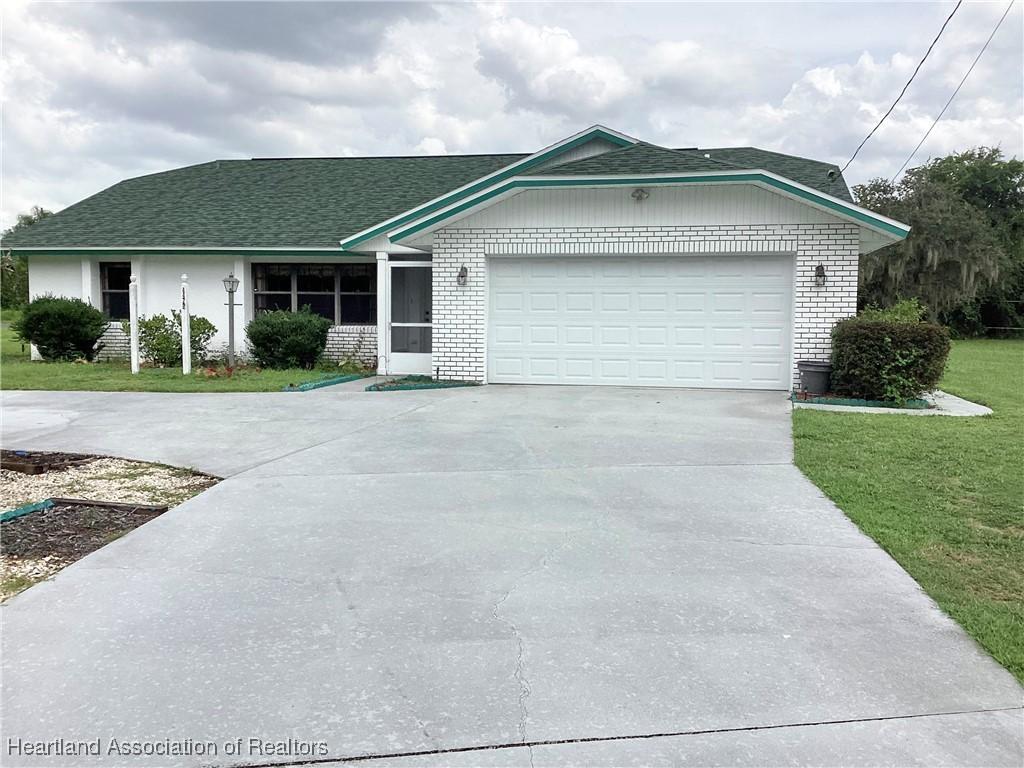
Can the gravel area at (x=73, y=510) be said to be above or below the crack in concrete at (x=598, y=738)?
above

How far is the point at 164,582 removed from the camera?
4.26 metres

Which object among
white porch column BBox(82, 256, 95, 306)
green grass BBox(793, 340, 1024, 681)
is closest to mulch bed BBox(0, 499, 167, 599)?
green grass BBox(793, 340, 1024, 681)

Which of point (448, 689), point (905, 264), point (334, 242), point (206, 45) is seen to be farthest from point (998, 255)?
point (448, 689)

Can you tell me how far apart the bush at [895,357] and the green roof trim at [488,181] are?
642 centimetres

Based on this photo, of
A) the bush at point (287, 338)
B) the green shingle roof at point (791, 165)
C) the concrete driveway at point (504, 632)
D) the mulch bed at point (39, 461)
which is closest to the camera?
the concrete driveway at point (504, 632)

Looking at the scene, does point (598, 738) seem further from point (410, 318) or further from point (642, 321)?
point (410, 318)

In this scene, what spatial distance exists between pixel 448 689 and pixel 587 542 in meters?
1.98

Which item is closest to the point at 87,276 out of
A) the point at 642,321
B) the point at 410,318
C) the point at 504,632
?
the point at 410,318

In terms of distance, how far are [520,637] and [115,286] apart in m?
18.1

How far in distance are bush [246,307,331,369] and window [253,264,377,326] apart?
1.24 m

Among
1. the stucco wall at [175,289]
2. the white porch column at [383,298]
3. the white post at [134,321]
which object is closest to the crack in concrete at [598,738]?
the white porch column at [383,298]

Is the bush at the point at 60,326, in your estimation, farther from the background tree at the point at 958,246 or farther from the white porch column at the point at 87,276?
the background tree at the point at 958,246

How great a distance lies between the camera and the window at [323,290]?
57.5 feet

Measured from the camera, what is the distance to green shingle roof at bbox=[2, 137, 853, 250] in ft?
56.3
